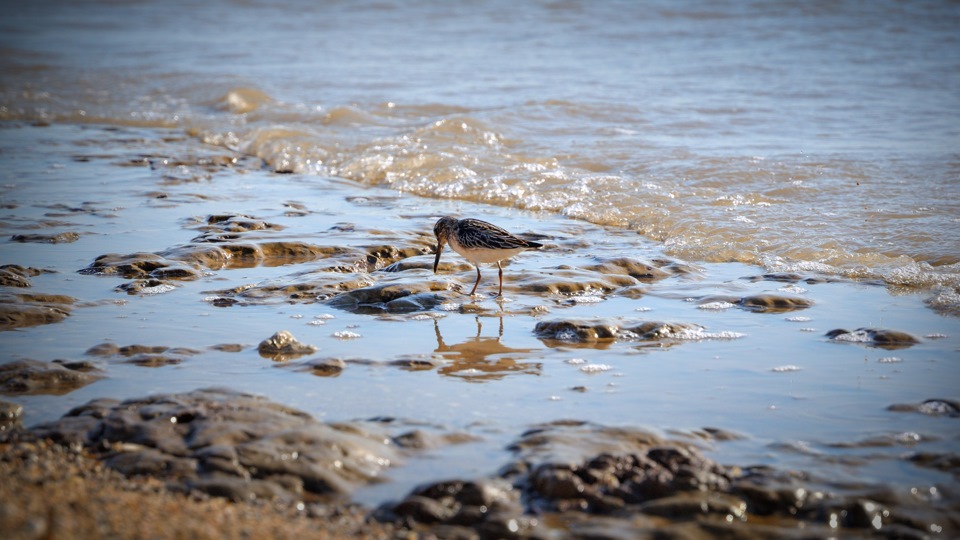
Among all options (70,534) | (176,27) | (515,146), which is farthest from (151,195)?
(176,27)

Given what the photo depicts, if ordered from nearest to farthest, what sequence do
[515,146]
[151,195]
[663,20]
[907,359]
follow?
1. [907,359]
2. [151,195]
3. [515,146]
4. [663,20]

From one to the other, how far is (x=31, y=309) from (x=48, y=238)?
2.20 m

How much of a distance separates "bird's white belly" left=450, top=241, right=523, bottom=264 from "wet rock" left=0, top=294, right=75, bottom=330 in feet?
8.82

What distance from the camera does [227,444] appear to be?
407cm

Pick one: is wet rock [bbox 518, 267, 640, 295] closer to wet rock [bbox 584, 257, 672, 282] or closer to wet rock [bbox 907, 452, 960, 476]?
wet rock [bbox 584, 257, 672, 282]

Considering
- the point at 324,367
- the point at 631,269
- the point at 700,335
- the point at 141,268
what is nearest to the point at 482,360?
the point at 324,367

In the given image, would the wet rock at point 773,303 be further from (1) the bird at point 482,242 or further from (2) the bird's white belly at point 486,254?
(2) the bird's white belly at point 486,254

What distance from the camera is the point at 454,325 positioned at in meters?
6.32

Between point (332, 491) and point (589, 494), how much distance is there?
3.26ft

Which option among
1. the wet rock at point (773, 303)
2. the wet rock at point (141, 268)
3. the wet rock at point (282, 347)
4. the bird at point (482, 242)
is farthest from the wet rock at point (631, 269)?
the wet rock at point (141, 268)

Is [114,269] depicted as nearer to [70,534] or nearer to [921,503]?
[70,534]

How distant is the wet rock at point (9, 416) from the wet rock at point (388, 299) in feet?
7.84

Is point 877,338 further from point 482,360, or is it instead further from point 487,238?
point 487,238

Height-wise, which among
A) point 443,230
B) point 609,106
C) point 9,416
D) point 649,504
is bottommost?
point 9,416
